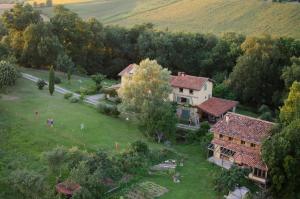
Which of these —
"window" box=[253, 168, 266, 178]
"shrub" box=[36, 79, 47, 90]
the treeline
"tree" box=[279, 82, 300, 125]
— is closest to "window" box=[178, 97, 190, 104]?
the treeline

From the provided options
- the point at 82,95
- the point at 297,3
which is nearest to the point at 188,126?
the point at 82,95

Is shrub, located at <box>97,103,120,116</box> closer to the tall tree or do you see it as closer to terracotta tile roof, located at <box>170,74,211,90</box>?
the tall tree

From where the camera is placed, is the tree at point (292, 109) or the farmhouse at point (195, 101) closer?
the tree at point (292, 109)

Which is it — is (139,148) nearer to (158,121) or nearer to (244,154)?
(158,121)

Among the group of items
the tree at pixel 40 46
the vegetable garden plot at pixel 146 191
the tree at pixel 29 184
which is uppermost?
the tree at pixel 40 46

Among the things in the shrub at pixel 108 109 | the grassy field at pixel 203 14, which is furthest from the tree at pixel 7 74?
the grassy field at pixel 203 14

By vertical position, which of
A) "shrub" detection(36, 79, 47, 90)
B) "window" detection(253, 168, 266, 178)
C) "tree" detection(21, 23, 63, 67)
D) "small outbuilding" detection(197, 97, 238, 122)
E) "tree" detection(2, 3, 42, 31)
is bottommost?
"window" detection(253, 168, 266, 178)

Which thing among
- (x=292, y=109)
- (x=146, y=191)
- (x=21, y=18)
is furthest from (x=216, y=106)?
(x=21, y=18)

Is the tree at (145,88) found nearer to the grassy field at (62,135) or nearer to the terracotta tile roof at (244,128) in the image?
the grassy field at (62,135)
